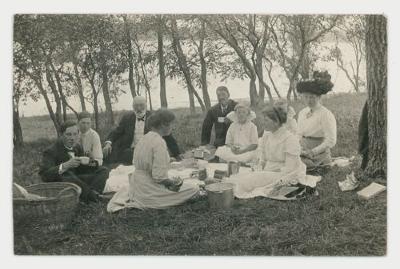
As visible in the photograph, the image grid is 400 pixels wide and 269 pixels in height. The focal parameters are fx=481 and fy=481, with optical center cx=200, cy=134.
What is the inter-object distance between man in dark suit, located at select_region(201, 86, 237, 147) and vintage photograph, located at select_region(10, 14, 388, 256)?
2cm

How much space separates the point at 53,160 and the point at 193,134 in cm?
194

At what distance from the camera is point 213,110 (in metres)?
6.84

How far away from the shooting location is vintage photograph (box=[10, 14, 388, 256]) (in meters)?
5.64

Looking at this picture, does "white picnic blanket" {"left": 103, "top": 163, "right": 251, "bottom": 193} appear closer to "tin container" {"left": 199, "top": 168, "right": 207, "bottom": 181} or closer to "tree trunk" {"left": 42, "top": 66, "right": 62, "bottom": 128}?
"tin container" {"left": 199, "top": 168, "right": 207, "bottom": 181}

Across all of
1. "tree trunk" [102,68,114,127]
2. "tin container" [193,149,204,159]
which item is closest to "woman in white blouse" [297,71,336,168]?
"tin container" [193,149,204,159]

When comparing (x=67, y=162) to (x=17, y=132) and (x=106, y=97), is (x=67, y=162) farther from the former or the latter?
(x=106, y=97)

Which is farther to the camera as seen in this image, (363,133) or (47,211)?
(363,133)

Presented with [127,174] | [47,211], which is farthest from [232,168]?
[47,211]

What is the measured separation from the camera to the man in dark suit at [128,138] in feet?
21.8

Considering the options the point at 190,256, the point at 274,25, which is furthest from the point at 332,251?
the point at 274,25

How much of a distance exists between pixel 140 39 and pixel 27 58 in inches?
57.0

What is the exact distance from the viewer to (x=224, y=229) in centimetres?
559

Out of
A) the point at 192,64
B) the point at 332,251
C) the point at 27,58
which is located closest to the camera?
the point at 332,251

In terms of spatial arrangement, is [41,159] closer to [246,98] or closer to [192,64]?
[192,64]
